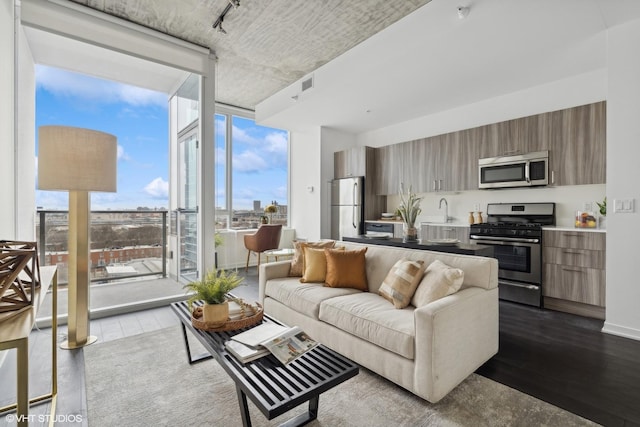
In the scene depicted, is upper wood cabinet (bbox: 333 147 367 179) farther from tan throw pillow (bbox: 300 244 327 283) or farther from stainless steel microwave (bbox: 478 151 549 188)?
tan throw pillow (bbox: 300 244 327 283)

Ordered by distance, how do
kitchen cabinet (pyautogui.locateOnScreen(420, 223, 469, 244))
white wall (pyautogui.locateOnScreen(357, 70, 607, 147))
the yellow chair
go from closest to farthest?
white wall (pyautogui.locateOnScreen(357, 70, 607, 147)), kitchen cabinet (pyautogui.locateOnScreen(420, 223, 469, 244)), the yellow chair

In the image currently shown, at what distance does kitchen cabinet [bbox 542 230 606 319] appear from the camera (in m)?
3.15


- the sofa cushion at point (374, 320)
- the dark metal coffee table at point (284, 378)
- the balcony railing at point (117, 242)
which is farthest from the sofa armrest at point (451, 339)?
the balcony railing at point (117, 242)

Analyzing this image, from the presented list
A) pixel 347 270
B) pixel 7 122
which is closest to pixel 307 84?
pixel 347 270

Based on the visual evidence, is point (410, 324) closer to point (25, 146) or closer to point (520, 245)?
point (520, 245)

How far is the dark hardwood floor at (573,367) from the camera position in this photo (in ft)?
5.77

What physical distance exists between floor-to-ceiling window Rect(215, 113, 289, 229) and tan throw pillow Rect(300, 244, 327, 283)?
303 cm

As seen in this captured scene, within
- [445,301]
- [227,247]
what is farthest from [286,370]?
[227,247]

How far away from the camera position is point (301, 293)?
2594 mm

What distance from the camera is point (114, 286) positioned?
166 inches

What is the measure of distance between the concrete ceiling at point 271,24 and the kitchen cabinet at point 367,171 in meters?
1.85

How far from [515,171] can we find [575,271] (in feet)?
4.54

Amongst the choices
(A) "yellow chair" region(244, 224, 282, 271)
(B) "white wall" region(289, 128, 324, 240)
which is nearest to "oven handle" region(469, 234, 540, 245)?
(B) "white wall" region(289, 128, 324, 240)

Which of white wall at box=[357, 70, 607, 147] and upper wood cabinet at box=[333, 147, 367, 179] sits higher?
white wall at box=[357, 70, 607, 147]
